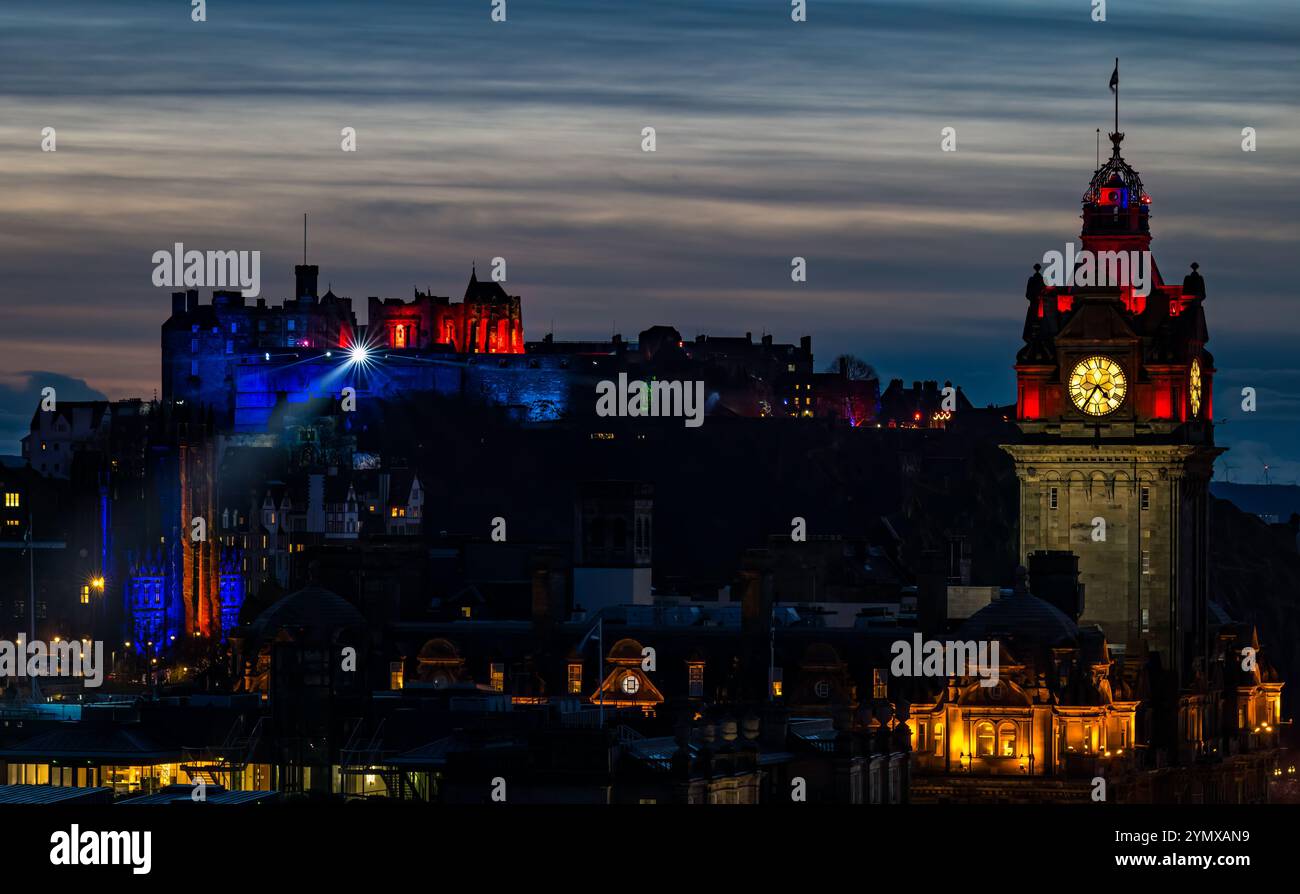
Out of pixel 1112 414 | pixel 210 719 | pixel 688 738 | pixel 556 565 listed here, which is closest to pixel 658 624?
pixel 556 565

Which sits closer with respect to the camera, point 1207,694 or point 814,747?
point 814,747

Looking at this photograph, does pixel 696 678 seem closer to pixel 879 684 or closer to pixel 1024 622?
Answer: pixel 879 684

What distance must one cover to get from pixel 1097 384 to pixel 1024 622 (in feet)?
57.4

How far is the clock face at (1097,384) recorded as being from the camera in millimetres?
158000

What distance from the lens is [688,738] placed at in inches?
4523

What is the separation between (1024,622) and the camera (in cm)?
14338

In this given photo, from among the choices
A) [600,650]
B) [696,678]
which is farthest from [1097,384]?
[600,650]

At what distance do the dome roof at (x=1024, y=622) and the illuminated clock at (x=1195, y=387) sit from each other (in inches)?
647

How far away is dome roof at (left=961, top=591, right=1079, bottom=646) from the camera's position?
14262cm
